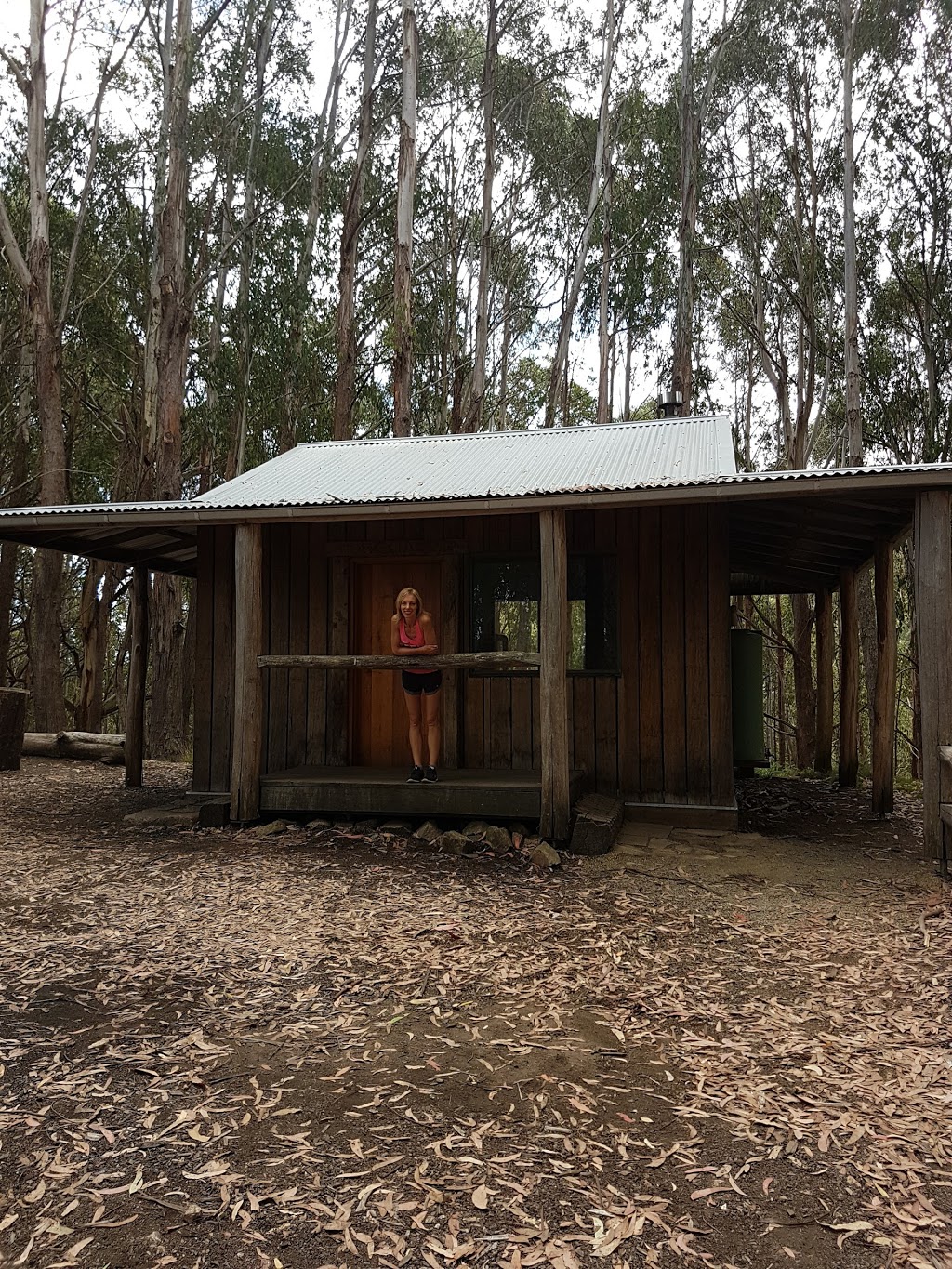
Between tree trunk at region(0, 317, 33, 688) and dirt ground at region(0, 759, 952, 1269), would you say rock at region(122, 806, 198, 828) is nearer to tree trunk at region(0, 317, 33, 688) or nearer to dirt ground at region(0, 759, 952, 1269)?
Answer: dirt ground at region(0, 759, 952, 1269)

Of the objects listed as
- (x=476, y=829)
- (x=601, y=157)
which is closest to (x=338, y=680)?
(x=476, y=829)

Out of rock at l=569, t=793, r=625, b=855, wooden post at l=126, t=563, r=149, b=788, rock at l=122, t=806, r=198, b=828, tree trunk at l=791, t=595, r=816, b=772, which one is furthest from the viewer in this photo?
tree trunk at l=791, t=595, r=816, b=772

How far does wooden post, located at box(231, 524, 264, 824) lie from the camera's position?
7355mm

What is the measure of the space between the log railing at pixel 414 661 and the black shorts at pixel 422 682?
142mm

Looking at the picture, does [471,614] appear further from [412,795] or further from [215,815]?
[215,815]

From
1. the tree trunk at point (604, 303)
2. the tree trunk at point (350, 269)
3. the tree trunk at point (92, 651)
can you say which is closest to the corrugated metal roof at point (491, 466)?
the tree trunk at point (350, 269)

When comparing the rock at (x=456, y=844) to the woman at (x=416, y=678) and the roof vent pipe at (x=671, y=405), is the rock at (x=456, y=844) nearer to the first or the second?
the woman at (x=416, y=678)

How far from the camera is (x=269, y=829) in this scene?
23.8 feet

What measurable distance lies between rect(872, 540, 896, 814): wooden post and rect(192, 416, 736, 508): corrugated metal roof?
74.6 inches

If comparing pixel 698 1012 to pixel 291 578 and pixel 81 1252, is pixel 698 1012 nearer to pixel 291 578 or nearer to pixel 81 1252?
pixel 81 1252

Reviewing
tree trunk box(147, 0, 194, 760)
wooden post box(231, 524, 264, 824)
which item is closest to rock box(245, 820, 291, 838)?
wooden post box(231, 524, 264, 824)

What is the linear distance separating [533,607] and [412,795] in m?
2.35

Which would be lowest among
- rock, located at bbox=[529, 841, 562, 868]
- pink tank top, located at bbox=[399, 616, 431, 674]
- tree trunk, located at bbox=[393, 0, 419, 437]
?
rock, located at bbox=[529, 841, 562, 868]

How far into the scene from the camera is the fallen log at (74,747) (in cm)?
1236
